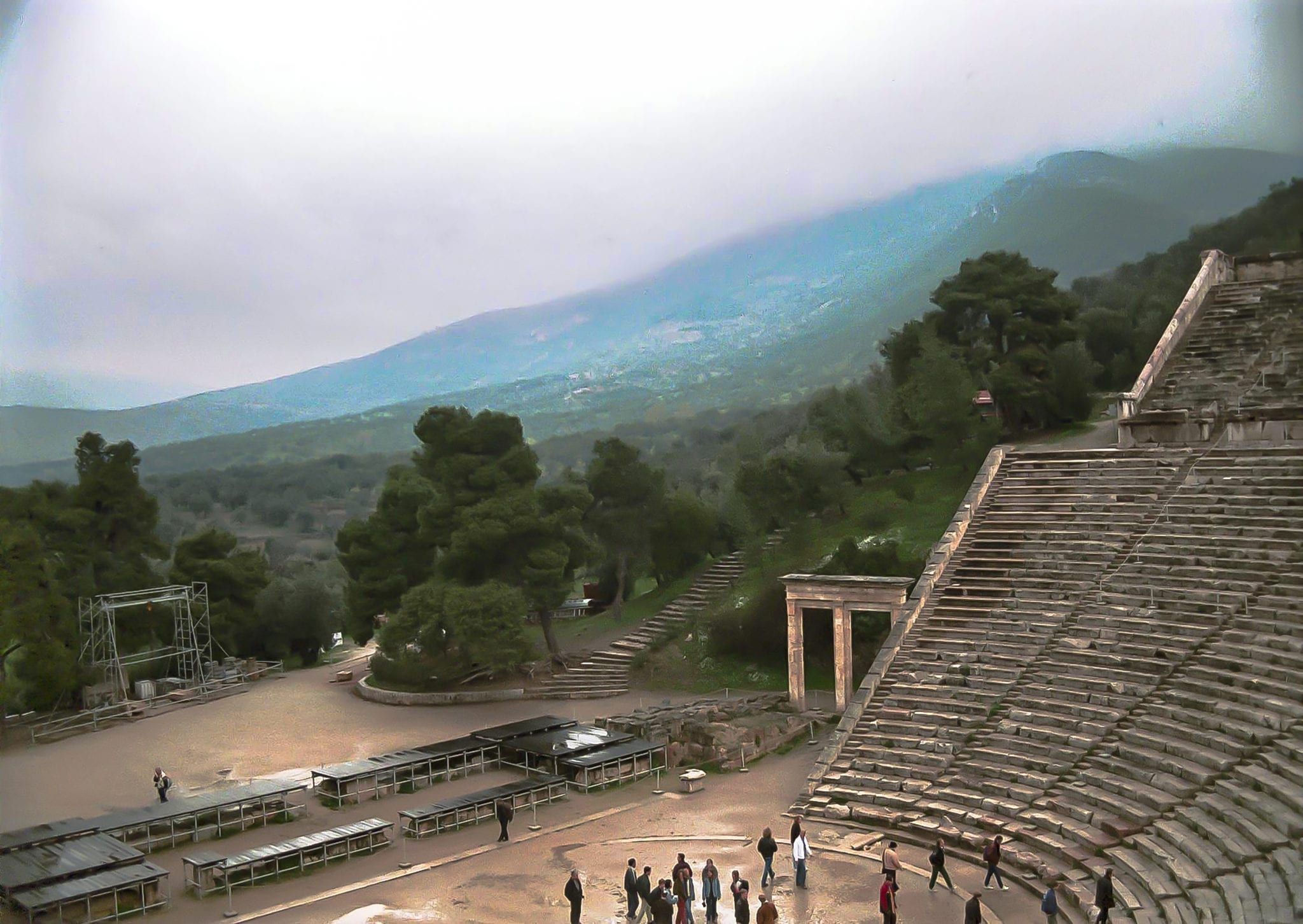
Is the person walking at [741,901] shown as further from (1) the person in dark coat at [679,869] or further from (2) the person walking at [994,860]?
(2) the person walking at [994,860]

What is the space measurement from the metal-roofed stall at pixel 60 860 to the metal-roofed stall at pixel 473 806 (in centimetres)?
477

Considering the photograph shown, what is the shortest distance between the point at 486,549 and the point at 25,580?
13.3 metres

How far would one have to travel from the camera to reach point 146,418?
116 metres

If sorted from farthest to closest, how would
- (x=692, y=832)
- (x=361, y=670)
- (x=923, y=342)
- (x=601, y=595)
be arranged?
(x=601, y=595), (x=361, y=670), (x=923, y=342), (x=692, y=832)

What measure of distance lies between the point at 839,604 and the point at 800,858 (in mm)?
10025

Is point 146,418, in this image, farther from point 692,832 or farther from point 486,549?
point 692,832

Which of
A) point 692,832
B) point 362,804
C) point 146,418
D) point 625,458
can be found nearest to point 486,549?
point 625,458

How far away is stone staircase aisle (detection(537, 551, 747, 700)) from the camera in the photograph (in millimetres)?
31672

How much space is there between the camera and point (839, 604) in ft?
81.8

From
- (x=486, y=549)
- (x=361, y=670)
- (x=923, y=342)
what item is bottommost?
(x=361, y=670)

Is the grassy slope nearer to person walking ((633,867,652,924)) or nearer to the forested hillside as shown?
the forested hillside

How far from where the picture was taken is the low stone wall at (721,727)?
77.1 feet

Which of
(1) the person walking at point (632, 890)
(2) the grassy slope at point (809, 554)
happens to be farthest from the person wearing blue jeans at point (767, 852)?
(2) the grassy slope at point (809, 554)

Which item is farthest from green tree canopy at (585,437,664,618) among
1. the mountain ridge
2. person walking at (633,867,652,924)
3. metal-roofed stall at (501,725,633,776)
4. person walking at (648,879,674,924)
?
the mountain ridge
